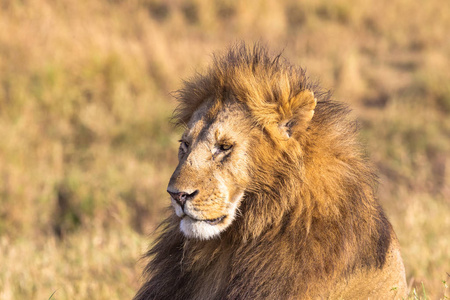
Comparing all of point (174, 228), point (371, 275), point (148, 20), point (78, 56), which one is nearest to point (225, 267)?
point (174, 228)

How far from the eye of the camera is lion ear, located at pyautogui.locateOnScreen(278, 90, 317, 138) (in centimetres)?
270

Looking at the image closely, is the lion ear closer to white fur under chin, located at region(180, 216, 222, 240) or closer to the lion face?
the lion face

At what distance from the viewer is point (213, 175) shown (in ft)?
8.68

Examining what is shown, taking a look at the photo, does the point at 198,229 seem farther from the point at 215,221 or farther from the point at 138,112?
the point at 138,112

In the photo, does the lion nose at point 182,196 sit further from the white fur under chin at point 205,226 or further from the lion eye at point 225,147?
the lion eye at point 225,147

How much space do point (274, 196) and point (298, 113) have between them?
1.22 feet

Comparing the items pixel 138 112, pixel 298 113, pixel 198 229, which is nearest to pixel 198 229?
pixel 198 229

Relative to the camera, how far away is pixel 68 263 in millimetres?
5223

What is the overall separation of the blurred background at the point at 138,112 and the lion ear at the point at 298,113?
1.18m

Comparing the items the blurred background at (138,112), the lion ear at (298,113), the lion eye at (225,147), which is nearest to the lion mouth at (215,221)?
the lion eye at (225,147)

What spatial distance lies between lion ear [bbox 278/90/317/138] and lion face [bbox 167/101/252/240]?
0.54 ft

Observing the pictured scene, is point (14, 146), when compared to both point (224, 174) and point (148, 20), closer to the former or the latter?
point (148, 20)

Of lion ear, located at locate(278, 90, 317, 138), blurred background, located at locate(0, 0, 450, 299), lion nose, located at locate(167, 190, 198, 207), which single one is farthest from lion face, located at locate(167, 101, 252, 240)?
blurred background, located at locate(0, 0, 450, 299)

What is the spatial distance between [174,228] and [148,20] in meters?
10.3
